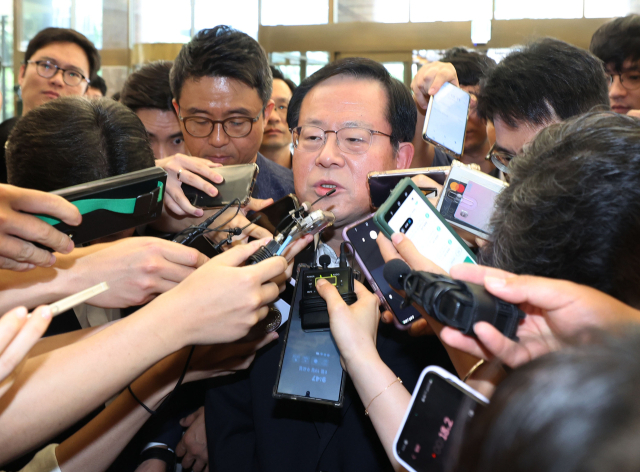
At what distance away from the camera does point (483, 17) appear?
6723mm

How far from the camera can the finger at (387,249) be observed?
45.6 inches

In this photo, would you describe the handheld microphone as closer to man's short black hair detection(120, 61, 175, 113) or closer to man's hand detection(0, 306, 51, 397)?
man's hand detection(0, 306, 51, 397)

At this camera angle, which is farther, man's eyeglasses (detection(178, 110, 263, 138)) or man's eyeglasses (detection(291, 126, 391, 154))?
man's eyeglasses (detection(178, 110, 263, 138))

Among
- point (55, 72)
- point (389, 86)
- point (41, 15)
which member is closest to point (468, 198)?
point (389, 86)

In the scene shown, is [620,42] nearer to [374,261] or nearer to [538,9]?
[374,261]

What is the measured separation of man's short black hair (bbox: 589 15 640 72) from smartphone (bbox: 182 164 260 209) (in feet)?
5.56

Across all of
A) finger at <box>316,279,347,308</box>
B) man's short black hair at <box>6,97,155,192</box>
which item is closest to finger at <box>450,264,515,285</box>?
finger at <box>316,279,347,308</box>

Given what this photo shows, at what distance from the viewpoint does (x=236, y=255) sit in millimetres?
1151

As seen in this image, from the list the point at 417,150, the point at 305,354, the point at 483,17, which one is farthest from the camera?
the point at 483,17

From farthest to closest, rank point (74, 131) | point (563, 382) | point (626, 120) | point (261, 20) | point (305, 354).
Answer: point (261, 20)
point (74, 131)
point (305, 354)
point (626, 120)
point (563, 382)

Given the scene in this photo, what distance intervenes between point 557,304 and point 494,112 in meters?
1.15

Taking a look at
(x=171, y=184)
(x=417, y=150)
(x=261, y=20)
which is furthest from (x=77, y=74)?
(x=261, y=20)

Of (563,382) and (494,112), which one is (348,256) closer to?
(494,112)

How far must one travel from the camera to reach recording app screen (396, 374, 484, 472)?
2.38 feet
